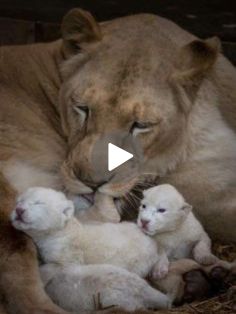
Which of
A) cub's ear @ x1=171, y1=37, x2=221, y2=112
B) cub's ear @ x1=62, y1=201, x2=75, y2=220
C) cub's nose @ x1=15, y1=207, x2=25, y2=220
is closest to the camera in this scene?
cub's nose @ x1=15, y1=207, x2=25, y2=220

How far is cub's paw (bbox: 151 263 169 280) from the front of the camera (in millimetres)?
4430

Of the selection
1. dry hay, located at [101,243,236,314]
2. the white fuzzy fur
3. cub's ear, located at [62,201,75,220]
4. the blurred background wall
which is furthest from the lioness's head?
the blurred background wall

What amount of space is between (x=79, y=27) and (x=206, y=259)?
4.27 ft

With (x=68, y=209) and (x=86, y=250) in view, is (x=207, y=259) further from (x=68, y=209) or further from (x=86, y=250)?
(x=68, y=209)

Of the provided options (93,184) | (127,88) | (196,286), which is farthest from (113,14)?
(196,286)

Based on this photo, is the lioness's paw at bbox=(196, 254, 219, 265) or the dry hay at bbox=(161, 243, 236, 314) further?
the lioness's paw at bbox=(196, 254, 219, 265)

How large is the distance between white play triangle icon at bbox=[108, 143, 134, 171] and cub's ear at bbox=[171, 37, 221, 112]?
432 mm

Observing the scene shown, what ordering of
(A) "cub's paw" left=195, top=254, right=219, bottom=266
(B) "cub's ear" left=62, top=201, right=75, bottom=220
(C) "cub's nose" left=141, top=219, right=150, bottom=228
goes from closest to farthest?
(B) "cub's ear" left=62, top=201, right=75, bottom=220, (C) "cub's nose" left=141, top=219, right=150, bottom=228, (A) "cub's paw" left=195, top=254, right=219, bottom=266

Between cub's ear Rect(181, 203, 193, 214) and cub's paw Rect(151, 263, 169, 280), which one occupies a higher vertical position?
cub's ear Rect(181, 203, 193, 214)

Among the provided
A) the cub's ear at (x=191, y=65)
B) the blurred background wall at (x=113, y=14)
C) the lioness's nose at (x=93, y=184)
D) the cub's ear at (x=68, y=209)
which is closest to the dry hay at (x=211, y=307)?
the cub's ear at (x=68, y=209)

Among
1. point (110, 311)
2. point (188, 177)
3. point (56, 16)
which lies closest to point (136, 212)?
point (188, 177)

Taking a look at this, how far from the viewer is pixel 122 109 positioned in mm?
4629

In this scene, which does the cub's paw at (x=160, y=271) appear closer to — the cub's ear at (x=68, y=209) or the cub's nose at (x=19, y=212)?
the cub's ear at (x=68, y=209)

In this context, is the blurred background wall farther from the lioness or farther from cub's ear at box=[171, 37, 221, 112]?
cub's ear at box=[171, 37, 221, 112]
